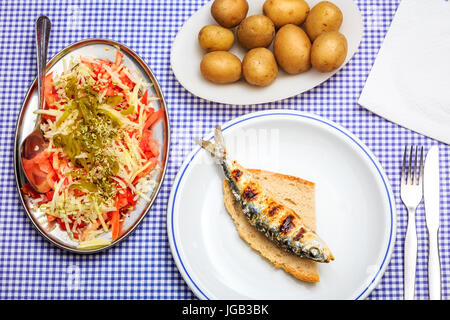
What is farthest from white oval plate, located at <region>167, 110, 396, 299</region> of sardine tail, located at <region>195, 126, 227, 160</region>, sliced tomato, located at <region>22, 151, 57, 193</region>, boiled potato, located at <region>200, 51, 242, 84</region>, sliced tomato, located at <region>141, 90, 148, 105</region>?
sliced tomato, located at <region>22, 151, 57, 193</region>

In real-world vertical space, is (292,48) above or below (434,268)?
above

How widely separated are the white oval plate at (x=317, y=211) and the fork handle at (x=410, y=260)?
110 millimetres

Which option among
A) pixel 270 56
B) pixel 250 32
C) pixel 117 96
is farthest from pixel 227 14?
pixel 117 96

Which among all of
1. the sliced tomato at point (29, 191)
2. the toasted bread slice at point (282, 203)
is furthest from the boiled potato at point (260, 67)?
the sliced tomato at point (29, 191)

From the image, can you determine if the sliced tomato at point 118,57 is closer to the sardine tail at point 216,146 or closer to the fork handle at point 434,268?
the sardine tail at point 216,146

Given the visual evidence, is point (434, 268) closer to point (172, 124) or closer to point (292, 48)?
point (292, 48)

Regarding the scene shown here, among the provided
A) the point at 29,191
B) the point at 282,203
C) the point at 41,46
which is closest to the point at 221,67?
the point at 282,203

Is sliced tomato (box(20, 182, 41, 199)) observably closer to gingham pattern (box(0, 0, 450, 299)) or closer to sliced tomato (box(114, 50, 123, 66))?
gingham pattern (box(0, 0, 450, 299))

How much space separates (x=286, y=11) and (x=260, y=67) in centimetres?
23

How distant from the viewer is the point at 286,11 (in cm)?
158

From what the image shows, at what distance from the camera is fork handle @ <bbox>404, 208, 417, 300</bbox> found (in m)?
1.58

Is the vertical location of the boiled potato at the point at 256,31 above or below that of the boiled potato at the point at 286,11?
below

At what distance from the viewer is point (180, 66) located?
1672mm

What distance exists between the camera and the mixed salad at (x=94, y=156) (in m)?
1.57
